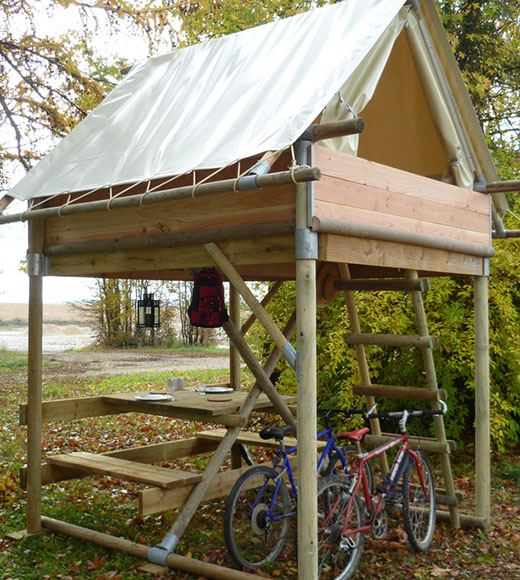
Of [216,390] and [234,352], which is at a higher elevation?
[234,352]

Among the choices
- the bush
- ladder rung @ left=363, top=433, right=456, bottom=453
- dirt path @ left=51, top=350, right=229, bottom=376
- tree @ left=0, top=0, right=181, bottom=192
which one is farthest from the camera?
dirt path @ left=51, top=350, right=229, bottom=376

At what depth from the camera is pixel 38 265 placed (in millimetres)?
5715

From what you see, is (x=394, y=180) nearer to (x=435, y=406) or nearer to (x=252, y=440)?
(x=435, y=406)

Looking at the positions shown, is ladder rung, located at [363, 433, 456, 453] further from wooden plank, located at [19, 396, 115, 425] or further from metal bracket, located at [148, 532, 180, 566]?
wooden plank, located at [19, 396, 115, 425]

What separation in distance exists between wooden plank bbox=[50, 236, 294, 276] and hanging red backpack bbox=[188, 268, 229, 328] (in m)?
0.49

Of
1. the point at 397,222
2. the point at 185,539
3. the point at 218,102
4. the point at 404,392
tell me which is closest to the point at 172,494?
the point at 185,539

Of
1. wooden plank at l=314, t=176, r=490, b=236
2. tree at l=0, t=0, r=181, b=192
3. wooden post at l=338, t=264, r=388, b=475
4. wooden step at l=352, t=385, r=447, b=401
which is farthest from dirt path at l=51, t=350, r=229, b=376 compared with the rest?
wooden plank at l=314, t=176, r=490, b=236

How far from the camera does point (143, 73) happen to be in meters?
6.37

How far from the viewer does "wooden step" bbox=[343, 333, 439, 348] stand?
5.48 m

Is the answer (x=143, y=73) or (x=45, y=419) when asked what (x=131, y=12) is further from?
(x=45, y=419)

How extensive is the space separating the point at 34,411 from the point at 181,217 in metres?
2.16

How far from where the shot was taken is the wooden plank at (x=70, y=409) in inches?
225

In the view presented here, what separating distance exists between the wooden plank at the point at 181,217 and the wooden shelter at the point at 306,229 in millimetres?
11

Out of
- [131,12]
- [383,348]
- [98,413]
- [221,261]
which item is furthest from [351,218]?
[131,12]
